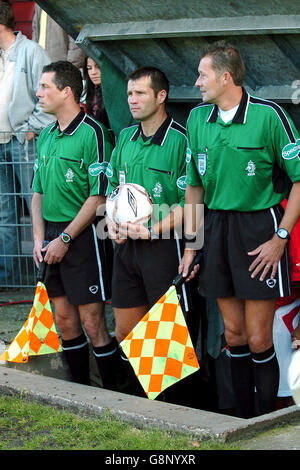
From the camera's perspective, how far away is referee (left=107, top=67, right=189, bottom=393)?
530 centimetres

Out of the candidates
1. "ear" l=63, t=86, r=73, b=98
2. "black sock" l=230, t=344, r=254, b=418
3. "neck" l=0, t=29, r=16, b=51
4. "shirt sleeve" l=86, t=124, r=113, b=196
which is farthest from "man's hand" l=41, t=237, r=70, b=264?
"neck" l=0, t=29, r=16, b=51

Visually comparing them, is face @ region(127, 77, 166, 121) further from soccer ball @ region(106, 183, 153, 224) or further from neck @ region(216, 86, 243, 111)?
neck @ region(216, 86, 243, 111)

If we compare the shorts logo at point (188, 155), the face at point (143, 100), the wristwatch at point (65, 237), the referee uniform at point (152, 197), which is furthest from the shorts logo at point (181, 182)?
the wristwatch at point (65, 237)

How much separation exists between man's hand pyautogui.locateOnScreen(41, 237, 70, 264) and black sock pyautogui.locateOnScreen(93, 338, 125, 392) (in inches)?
29.2

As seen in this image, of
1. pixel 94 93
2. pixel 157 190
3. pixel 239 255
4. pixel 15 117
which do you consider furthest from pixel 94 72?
pixel 239 255

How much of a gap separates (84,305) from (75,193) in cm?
79

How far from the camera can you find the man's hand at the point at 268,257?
475 cm

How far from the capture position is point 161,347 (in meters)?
5.14

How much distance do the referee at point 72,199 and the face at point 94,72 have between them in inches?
23.0

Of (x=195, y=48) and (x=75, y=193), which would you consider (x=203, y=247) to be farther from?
(x=195, y=48)

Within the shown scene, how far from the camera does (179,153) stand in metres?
5.32

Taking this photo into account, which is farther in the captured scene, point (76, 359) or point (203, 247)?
point (76, 359)

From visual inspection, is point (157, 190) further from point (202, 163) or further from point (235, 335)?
point (235, 335)
